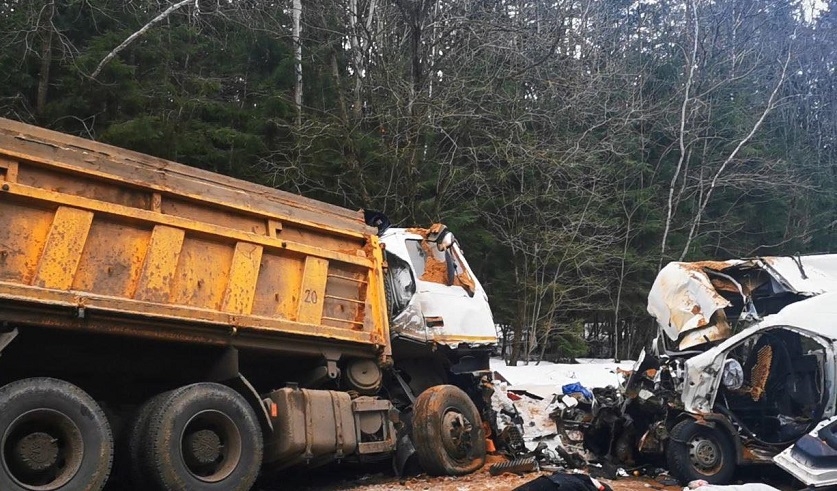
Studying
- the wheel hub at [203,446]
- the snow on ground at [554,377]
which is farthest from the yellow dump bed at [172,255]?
the snow on ground at [554,377]

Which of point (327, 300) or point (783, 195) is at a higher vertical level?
point (783, 195)

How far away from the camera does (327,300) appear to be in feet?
23.4

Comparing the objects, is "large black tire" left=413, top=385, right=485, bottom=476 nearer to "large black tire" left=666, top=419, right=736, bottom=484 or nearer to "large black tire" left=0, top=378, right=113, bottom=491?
"large black tire" left=666, top=419, right=736, bottom=484

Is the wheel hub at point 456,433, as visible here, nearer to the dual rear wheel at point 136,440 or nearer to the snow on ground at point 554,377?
the dual rear wheel at point 136,440

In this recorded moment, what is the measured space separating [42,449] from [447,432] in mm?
4023

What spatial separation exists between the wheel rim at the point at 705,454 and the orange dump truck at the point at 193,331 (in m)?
2.26

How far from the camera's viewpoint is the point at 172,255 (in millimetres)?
5883

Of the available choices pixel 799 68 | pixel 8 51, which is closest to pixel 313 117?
pixel 8 51

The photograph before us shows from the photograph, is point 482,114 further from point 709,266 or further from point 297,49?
point 709,266

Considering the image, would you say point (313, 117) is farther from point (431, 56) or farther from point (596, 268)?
point (596, 268)

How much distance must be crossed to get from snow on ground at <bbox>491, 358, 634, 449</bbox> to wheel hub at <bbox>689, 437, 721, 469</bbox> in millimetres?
1867

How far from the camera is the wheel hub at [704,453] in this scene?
772 cm

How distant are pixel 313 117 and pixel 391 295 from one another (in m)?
8.24

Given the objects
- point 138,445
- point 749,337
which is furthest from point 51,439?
point 749,337
